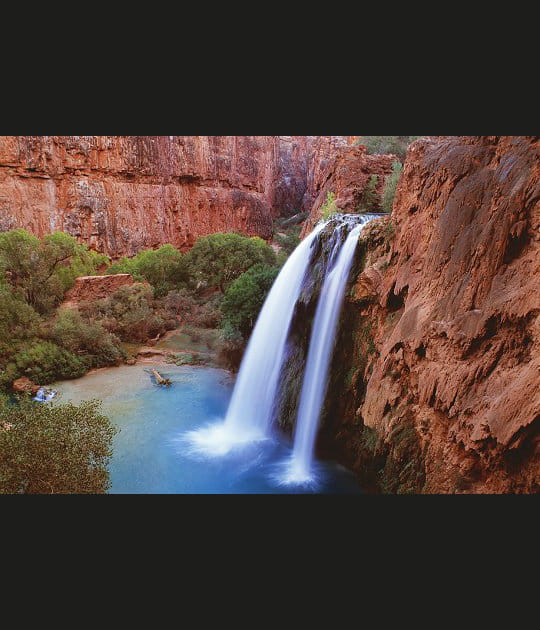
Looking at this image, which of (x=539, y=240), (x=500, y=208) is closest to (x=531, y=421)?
(x=539, y=240)

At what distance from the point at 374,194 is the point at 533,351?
40.9 ft

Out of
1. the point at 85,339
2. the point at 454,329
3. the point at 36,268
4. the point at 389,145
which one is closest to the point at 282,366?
the point at 454,329

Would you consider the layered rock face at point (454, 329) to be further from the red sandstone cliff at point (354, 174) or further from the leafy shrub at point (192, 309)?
the leafy shrub at point (192, 309)

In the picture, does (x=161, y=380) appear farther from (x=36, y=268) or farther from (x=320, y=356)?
(x=36, y=268)

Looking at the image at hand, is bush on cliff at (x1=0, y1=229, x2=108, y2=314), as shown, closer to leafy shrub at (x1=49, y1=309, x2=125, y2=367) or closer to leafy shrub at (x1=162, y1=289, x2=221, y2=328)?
leafy shrub at (x1=49, y1=309, x2=125, y2=367)

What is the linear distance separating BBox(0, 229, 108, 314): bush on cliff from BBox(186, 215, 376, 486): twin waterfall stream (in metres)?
9.08

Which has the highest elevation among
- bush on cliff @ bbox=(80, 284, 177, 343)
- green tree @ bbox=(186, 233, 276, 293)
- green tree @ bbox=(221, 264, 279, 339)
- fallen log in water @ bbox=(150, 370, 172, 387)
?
green tree @ bbox=(186, 233, 276, 293)

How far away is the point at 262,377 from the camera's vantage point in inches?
417

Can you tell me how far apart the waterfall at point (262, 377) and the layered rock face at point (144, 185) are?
1417 centimetres

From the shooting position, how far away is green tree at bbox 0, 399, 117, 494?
5133mm

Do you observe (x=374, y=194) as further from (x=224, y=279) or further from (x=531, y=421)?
(x=531, y=421)

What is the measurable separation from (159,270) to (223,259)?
3.80 metres

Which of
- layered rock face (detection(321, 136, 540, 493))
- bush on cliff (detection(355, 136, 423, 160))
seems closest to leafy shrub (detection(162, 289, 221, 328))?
layered rock face (detection(321, 136, 540, 493))

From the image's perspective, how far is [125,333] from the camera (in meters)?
16.1
